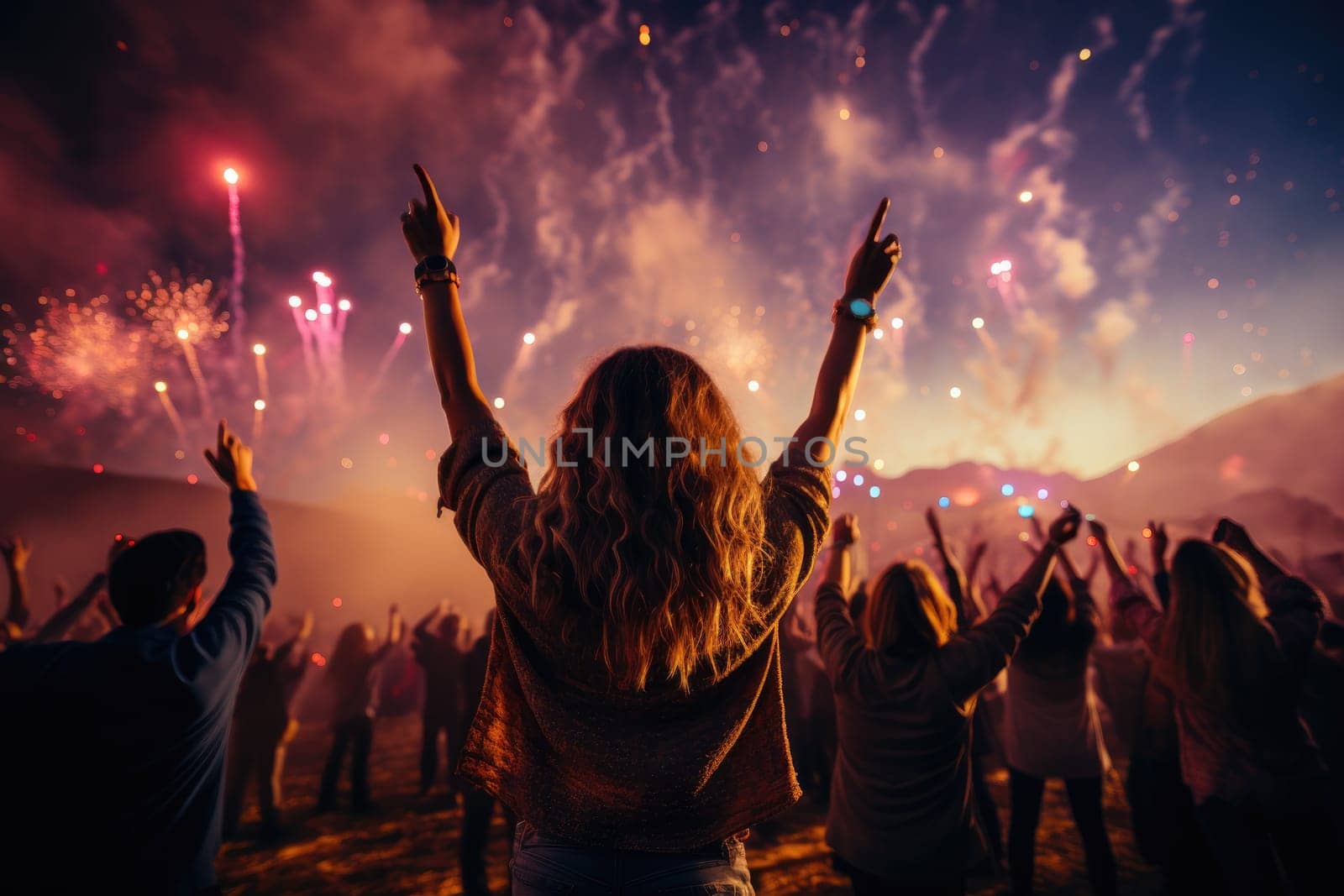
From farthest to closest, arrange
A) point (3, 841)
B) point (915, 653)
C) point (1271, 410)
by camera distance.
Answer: point (1271, 410) < point (915, 653) < point (3, 841)

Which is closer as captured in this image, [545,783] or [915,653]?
[545,783]

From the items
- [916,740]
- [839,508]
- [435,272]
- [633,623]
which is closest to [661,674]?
[633,623]

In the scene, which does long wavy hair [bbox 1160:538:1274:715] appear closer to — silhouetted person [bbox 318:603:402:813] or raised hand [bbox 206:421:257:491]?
raised hand [bbox 206:421:257:491]

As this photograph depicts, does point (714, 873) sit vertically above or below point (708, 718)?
below

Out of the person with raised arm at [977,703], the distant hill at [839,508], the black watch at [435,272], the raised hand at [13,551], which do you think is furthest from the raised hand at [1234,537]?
the distant hill at [839,508]

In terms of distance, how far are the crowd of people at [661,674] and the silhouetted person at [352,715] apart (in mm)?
4099

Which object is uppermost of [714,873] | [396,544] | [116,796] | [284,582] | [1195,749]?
[396,544]

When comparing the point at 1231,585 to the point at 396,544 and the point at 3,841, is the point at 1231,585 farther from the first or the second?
the point at 396,544

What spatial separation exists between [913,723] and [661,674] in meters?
2.13

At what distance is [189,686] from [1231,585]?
17.1 ft

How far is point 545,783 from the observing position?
1.27m

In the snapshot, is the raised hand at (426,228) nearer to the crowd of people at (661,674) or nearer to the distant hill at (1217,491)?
the crowd of people at (661,674)

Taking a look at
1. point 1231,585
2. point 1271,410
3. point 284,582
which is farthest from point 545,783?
point 1271,410

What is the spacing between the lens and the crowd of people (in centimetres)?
118
